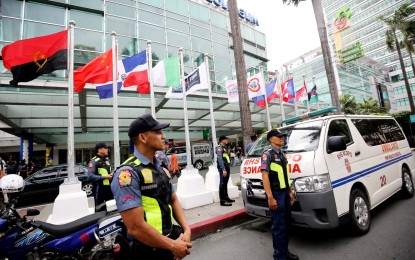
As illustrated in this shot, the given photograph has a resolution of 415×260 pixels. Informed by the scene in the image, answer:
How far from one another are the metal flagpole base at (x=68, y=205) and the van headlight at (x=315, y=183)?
4497 millimetres

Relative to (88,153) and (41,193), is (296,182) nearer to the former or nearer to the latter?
(41,193)

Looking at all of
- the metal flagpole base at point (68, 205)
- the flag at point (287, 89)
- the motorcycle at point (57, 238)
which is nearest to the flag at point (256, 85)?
the flag at point (287, 89)

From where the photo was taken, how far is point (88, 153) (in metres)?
22.8

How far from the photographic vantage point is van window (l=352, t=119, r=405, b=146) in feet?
14.9

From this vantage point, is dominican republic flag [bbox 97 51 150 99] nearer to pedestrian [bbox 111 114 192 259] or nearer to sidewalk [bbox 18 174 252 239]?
sidewalk [bbox 18 174 252 239]

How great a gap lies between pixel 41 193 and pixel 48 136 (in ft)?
38.9

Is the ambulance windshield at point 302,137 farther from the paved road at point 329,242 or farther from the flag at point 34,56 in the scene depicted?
the flag at point 34,56

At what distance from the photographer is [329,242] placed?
3588 mm

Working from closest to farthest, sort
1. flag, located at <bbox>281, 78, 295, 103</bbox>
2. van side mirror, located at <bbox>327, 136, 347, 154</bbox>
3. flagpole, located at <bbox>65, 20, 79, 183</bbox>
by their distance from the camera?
van side mirror, located at <bbox>327, 136, 347, 154</bbox> → flagpole, located at <bbox>65, 20, 79, 183</bbox> → flag, located at <bbox>281, 78, 295, 103</bbox>

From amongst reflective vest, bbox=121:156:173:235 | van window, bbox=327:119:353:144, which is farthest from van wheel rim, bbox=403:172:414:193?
reflective vest, bbox=121:156:173:235

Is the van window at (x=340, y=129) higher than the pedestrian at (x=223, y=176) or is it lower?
higher

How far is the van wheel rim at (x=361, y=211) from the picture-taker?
3.66 meters

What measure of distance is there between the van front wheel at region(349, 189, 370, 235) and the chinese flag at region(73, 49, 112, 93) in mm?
6629

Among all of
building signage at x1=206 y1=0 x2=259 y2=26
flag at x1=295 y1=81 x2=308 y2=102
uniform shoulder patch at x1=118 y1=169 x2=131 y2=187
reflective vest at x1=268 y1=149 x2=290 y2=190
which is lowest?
reflective vest at x1=268 y1=149 x2=290 y2=190
